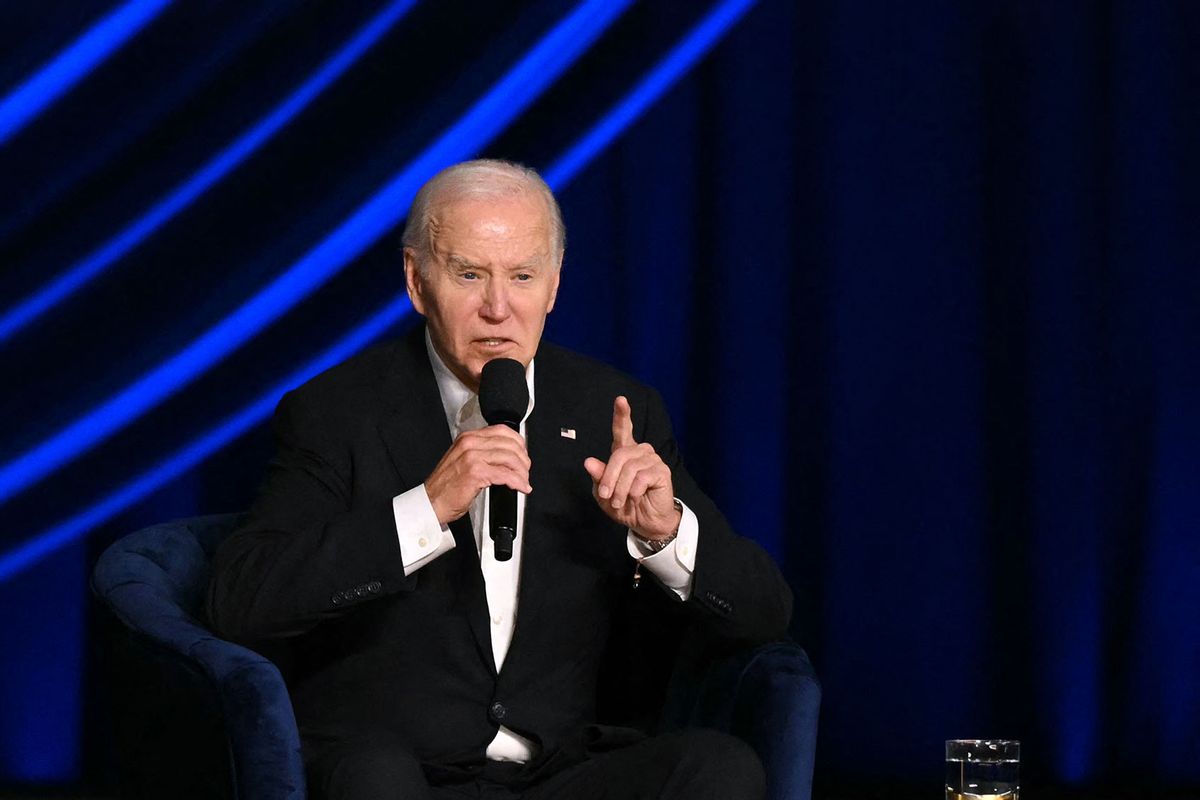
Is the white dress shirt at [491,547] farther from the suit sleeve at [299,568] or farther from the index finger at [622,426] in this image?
the index finger at [622,426]

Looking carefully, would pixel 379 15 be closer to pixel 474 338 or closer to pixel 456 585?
pixel 474 338

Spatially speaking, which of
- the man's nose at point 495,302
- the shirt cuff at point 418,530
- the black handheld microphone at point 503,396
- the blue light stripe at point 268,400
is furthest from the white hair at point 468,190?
the blue light stripe at point 268,400

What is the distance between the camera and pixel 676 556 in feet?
7.92

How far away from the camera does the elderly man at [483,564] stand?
230 cm

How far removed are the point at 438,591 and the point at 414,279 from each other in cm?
52

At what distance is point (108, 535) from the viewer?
3.45 m

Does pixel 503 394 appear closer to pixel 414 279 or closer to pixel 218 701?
pixel 414 279

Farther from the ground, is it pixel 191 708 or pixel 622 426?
pixel 622 426

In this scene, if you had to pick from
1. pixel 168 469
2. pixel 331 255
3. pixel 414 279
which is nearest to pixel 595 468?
pixel 414 279

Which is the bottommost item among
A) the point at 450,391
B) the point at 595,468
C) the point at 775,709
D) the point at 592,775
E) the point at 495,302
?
the point at 592,775

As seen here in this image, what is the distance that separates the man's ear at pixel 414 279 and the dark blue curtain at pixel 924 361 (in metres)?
0.83

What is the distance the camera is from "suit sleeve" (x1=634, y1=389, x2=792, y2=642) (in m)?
2.43

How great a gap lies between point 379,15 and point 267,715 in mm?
1670

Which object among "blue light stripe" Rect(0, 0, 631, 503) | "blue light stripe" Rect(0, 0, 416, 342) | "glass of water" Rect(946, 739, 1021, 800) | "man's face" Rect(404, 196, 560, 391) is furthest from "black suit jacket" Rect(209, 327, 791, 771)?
"blue light stripe" Rect(0, 0, 416, 342)
